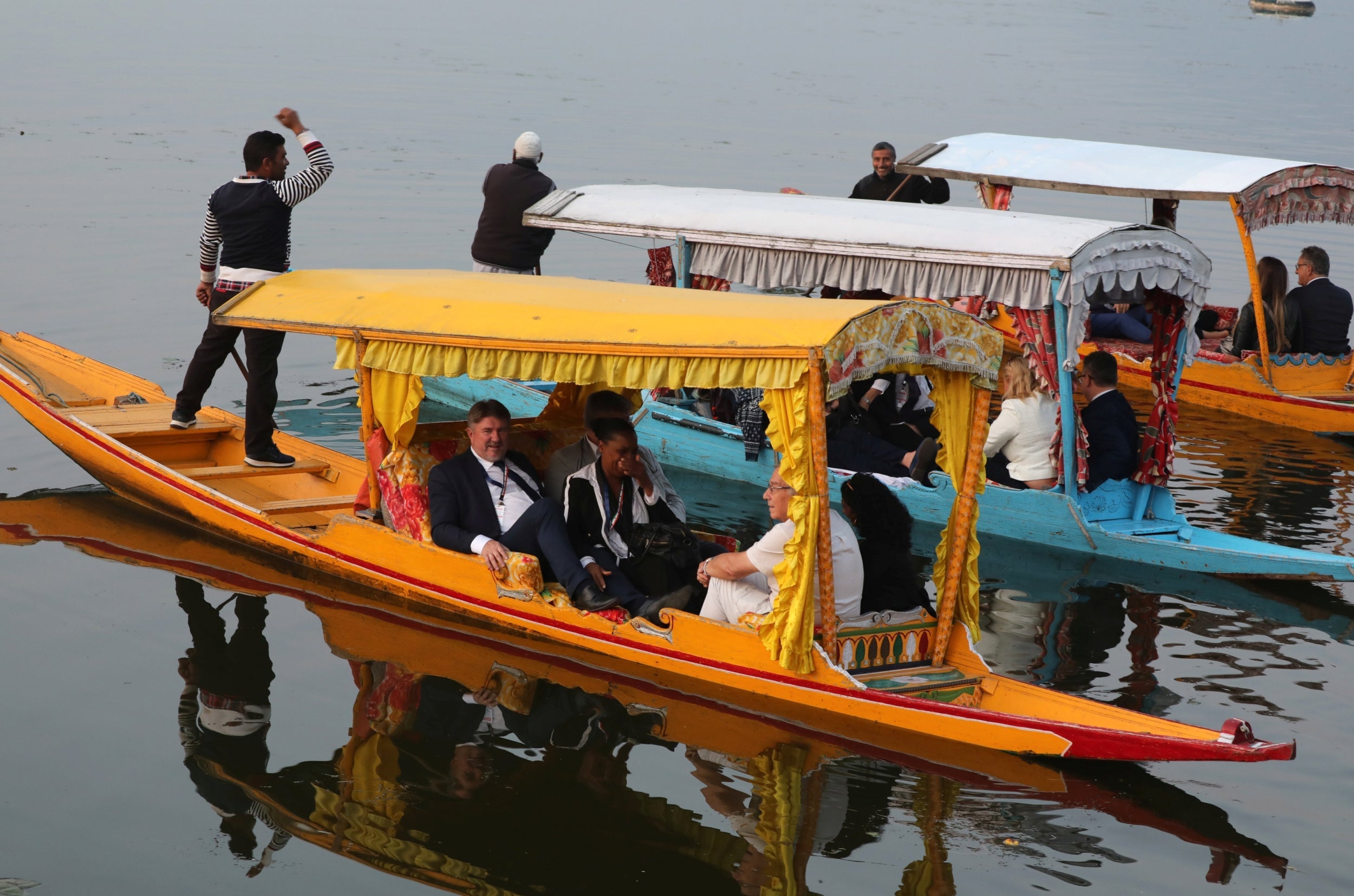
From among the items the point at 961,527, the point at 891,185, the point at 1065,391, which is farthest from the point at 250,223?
the point at 891,185

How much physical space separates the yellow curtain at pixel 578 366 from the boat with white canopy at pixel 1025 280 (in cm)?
340

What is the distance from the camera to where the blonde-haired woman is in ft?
34.3

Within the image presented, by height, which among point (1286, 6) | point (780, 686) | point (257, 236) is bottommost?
point (780, 686)

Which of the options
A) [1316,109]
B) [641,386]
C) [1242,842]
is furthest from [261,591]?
[1316,109]

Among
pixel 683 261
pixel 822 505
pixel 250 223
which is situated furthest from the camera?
pixel 683 261

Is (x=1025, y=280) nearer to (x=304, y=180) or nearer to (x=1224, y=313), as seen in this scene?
(x=304, y=180)

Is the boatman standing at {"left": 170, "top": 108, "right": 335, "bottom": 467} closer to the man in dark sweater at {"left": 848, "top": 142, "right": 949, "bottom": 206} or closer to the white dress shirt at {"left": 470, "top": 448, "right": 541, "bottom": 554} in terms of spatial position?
the white dress shirt at {"left": 470, "top": 448, "right": 541, "bottom": 554}

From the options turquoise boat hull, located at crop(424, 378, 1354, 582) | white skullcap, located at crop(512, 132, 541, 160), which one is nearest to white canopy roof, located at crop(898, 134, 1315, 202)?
turquoise boat hull, located at crop(424, 378, 1354, 582)

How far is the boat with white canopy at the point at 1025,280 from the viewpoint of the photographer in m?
9.83

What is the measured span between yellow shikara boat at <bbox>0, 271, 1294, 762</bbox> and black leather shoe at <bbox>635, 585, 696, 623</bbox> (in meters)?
0.15

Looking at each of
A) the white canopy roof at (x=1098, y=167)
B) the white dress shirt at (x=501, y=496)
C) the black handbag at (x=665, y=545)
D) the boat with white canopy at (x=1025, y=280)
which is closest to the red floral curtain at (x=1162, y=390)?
the boat with white canopy at (x=1025, y=280)

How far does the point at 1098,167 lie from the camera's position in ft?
43.1

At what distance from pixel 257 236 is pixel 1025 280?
5297 mm

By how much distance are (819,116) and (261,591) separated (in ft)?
88.2
